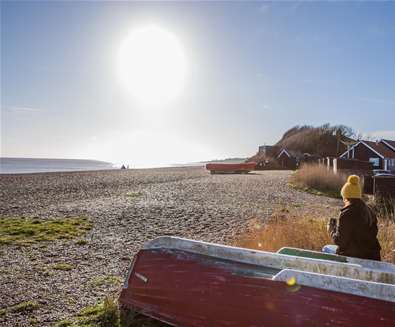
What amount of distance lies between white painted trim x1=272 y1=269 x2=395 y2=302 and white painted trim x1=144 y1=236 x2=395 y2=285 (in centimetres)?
82

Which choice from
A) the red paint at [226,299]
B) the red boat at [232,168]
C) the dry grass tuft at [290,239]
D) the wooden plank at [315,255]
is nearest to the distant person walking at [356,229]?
the wooden plank at [315,255]

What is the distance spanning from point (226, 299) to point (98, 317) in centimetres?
163

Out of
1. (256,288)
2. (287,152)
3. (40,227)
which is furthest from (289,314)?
(287,152)

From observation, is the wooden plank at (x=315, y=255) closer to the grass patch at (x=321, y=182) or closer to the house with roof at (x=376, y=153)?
the grass patch at (x=321, y=182)

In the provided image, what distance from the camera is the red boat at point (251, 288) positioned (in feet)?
9.32

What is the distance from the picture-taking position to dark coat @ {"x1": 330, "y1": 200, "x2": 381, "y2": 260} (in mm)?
4242

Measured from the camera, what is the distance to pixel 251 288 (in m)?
3.33

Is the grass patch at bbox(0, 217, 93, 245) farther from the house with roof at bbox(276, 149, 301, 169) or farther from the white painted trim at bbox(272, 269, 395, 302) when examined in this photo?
the house with roof at bbox(276, 149, 301, 169)

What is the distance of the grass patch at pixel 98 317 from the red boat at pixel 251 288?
16 cm

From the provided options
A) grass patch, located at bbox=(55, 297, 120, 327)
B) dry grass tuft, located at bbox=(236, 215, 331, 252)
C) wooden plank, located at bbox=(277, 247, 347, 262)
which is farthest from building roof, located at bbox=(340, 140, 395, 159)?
grass patch, located at bbox=(55, 297, 120, 327)

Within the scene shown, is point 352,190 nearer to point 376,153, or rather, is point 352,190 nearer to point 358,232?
point 358,232

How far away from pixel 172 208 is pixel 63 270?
7.71m

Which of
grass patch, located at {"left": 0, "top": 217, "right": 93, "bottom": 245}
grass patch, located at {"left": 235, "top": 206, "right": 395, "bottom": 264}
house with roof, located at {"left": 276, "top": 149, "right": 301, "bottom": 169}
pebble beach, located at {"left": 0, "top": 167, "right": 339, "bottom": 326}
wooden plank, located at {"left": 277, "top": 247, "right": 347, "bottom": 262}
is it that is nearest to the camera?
wooden plank, located at {"left": 277, "top": 247, "right": 347, "bottom": 262}

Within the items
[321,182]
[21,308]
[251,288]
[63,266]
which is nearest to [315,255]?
[251,288]
